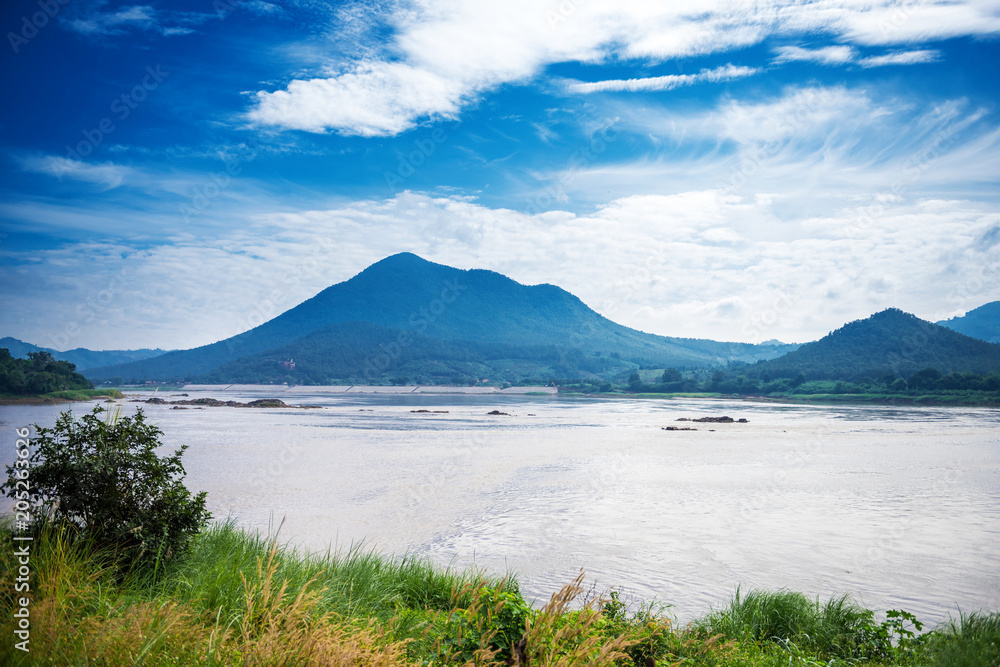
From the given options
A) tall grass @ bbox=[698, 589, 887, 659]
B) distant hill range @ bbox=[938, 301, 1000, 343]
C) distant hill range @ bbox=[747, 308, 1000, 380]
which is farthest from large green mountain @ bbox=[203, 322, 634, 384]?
tall grass @ bbox=[698, 589, 887, 659]

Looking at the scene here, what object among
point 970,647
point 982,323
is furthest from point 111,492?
point 982,323

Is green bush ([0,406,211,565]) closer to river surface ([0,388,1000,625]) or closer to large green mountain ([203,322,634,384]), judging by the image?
river surface ([0,388,1000,625])

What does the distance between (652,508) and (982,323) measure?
742 feet

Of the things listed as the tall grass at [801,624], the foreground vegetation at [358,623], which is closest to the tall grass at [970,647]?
the foreground vegetation at [358,623]

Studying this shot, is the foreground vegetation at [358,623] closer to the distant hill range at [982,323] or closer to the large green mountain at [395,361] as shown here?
the large green mountain at [395,361]

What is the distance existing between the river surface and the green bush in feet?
11.1

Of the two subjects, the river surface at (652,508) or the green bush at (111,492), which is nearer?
the green bush at (111,492)

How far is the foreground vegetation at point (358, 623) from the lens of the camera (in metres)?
3.55

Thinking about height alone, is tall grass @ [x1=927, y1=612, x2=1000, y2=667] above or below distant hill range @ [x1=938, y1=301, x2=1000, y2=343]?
below

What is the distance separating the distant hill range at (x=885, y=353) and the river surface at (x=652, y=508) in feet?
245

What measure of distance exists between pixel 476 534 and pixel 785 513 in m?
7.35

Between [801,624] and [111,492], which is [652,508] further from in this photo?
[111,492]

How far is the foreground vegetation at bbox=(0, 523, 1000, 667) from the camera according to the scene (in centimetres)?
355

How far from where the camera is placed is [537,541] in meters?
10.8
